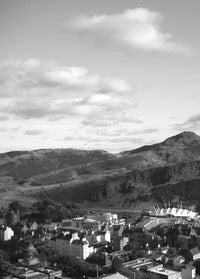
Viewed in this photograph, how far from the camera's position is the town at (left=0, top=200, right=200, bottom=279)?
107 ft

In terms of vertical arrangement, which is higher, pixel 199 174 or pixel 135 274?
pixel 199 174

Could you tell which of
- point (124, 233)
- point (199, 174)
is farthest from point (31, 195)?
point (124, 233)

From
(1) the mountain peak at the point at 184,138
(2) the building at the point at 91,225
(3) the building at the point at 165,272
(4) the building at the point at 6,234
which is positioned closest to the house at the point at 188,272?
(3) the building at the point at 165,272

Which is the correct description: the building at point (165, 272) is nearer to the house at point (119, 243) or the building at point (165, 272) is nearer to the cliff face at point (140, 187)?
the house at point (119, 243)

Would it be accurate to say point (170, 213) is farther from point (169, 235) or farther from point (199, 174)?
point (199, 174)

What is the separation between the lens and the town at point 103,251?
1278 inches

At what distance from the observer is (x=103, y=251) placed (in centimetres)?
4097

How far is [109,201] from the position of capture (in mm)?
93188

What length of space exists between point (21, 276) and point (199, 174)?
272 feet

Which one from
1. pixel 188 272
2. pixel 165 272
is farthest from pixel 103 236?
pixel 188 272

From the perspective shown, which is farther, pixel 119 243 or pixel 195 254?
pixel 119 243

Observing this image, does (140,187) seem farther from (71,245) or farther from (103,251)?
(71,245)

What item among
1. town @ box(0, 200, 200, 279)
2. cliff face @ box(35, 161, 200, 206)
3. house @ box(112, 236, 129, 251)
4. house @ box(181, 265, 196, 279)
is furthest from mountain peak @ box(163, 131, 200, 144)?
house @ box(181, 265, 196, 279)

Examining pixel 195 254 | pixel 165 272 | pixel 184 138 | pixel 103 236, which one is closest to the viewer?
pixel 165 272
